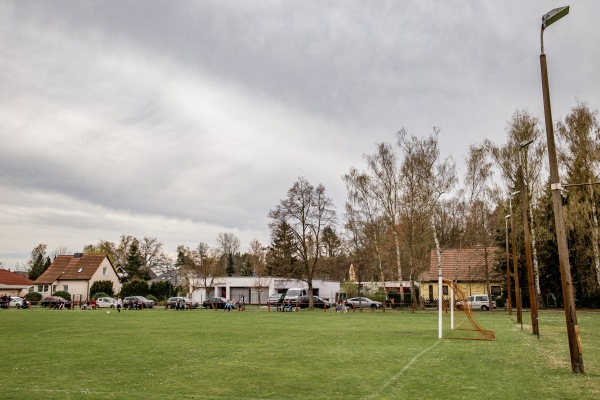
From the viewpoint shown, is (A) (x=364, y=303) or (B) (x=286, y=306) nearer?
(B) (x=286, y=306)

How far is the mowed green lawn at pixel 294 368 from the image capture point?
1106cm

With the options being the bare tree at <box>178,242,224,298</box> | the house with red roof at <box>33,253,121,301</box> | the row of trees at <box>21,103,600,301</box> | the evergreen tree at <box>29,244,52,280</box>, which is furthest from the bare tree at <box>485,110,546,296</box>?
the evergreen tree at <box>29,244,52,280</box>

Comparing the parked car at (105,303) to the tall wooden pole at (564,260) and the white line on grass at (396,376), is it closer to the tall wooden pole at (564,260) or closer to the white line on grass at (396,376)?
the white line on grass at (396,376)

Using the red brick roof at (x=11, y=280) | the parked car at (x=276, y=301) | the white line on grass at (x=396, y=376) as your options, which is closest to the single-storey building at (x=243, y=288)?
the parked car at (x=276, y=301)

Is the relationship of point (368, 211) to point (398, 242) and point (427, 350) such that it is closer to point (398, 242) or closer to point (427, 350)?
point (398, 242)

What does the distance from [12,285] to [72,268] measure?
35.2ft

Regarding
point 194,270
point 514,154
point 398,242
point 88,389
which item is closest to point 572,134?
point 514,154

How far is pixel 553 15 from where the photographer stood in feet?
46.2

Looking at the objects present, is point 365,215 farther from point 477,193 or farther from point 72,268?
point 72,268

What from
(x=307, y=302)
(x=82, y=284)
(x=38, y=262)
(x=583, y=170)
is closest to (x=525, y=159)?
(x=583, y=170)

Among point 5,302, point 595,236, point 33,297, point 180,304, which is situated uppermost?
point 595,236

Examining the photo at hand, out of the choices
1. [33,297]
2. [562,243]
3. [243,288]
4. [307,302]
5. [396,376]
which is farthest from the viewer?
[243,288]

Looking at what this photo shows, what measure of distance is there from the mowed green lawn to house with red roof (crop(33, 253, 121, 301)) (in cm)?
7043

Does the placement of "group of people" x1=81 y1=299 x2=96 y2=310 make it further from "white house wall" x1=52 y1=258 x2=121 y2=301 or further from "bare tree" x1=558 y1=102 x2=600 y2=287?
"bare tree" x1=558 y1=102 x2=600 y2=287
